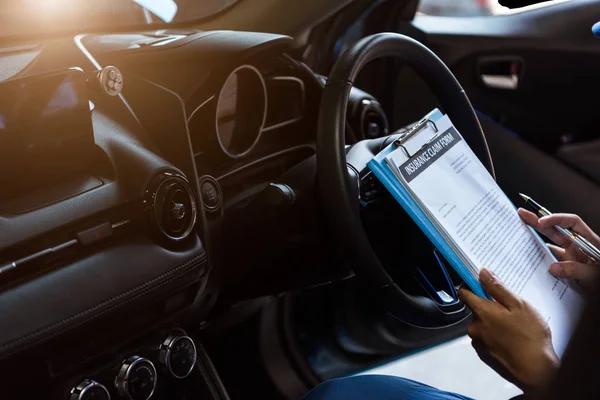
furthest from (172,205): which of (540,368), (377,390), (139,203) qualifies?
(540,368)

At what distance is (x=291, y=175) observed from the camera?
123cm

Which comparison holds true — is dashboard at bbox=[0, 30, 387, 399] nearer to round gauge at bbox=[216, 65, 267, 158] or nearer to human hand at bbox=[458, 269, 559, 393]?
round gauge at bbox=[216, 65, 267, 158]

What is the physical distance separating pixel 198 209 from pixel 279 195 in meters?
0.14

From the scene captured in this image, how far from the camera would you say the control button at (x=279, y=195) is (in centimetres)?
115

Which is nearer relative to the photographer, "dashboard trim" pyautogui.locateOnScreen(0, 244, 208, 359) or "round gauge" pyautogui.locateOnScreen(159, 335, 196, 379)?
"dashboard trim" pyautogui.locateOnScreen(0, 244, 208, 359)

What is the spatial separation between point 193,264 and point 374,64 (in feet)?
4.34

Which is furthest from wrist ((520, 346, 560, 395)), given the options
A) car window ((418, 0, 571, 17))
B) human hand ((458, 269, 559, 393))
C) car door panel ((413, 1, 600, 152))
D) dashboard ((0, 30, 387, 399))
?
car window ((418, 0, 571, 17))

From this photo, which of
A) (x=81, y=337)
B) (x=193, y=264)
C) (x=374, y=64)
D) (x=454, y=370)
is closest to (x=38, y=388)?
(x=81, y=337)

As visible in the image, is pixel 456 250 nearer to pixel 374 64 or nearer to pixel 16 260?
pixel 16 260

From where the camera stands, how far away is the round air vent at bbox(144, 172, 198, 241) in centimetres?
99

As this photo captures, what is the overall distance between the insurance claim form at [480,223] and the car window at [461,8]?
3.87 feet

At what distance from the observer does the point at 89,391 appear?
0.97m

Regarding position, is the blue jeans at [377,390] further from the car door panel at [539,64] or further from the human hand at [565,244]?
the car door panel at [539,64]

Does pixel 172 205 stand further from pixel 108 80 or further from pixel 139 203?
pixel 108 80
